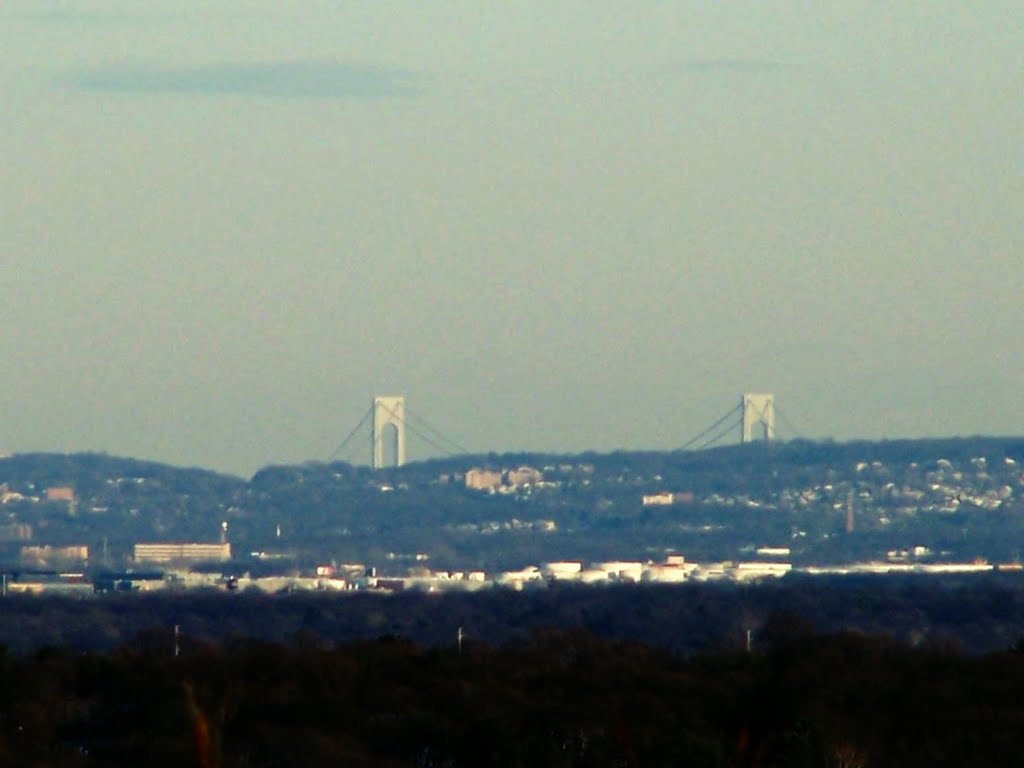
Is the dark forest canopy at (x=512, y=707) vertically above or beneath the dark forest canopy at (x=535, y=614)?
beneath

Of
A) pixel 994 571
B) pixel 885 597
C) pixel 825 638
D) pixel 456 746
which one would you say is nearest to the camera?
pixel 456 746

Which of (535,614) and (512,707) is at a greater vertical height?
(535,614)

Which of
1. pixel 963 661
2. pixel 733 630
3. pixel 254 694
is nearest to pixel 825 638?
pixel 963 661

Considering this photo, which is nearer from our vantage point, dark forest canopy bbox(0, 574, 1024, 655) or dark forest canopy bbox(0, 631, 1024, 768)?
dark forest canopy bbox(0, 631, 1024, 768)

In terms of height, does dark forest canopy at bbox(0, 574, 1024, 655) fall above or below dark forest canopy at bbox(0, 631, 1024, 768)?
above

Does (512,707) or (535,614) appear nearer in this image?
(512,707)

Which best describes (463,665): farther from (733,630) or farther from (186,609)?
(186,609)

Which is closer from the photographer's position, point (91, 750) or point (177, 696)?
point (91, 750)

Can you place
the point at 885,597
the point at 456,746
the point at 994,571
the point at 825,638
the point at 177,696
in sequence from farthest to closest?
the point at 994,571, the point at 885,597, the point at 825,638, the point at 177,696, the point at 456,746

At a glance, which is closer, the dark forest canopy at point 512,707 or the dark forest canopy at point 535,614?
the dark forest canopy at point 512,707
